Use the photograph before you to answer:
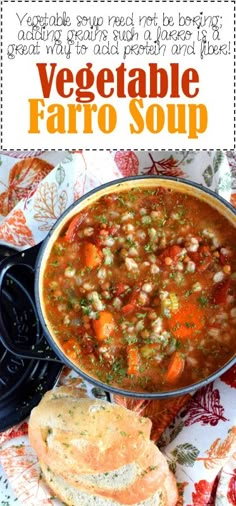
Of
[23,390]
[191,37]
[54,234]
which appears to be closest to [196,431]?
[23,390]

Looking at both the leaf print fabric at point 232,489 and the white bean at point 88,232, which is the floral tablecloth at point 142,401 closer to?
the leaf print fabric at point 232,489

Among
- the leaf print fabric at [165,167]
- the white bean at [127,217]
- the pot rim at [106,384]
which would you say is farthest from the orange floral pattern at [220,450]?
the leaf print fabric at [165,167]

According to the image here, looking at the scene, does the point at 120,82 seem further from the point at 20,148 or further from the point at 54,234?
the point at 54,234

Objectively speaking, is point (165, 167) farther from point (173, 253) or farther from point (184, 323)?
point (184, 323)

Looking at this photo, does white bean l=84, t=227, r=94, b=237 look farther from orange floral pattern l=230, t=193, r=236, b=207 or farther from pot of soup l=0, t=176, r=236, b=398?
orange floral pattern l=230, t=193, r=236, b=207

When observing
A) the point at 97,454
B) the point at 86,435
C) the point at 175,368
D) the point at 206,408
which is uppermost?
the point at 175,368

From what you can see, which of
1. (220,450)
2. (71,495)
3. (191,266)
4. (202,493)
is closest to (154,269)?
(191,266)
